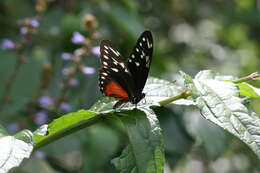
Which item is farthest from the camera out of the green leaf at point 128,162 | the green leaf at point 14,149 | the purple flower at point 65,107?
the purple flower at point 65,107

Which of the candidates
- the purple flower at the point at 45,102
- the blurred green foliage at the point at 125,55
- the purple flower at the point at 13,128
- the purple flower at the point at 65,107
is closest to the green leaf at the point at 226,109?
the blurred green foliage at the point at 125,55

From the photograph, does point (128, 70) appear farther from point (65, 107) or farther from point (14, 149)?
point (65, 107)

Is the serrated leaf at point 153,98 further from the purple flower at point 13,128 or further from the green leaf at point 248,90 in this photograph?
the purple flower at point 13,128

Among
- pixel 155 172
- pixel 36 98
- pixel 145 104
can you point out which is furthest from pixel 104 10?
pixel 155 172

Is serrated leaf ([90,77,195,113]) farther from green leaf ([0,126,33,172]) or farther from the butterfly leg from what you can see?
green leaf ([0,126,33,172])

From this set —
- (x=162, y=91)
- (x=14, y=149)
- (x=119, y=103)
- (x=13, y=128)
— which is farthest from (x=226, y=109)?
(x=13, y=128)
